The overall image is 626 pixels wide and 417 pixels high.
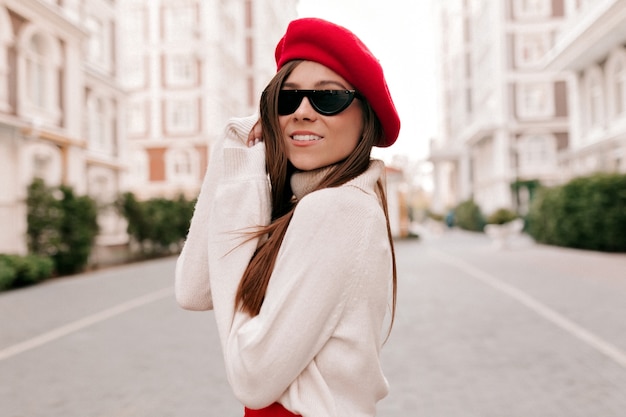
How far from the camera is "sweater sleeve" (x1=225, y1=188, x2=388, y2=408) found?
1.09 meters

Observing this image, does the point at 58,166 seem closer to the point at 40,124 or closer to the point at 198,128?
the point at 40,124

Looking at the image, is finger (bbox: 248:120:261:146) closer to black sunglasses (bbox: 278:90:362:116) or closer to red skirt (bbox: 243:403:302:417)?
black sunglasses (bbox: 278:90:362:116)

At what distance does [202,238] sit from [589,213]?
18500 millimetres

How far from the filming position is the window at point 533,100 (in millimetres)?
36844

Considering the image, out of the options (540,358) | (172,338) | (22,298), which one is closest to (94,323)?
(172,338)

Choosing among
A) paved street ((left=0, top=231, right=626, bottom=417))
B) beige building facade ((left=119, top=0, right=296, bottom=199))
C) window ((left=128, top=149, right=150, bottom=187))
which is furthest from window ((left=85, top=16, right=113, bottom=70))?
paved street ((left=0, top=231, right=626, bottom=417))

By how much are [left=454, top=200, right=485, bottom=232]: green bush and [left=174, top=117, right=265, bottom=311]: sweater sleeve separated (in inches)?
1495

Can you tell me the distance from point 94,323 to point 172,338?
59.9 inches

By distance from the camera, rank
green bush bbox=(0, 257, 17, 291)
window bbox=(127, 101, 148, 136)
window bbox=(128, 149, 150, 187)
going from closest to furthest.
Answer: green bush bbox=(0, 257, 17, 291) → window bbox=(127, 101, 148, 136) → window bbox=(128, 149, 150, 187)

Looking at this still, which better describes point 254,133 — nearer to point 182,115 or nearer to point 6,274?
point 6,274

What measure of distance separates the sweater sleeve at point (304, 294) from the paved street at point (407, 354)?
2808mm

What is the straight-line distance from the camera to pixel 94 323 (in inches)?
279

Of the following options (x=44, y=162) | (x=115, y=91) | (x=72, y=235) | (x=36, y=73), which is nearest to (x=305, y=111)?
(x=72, y=235)

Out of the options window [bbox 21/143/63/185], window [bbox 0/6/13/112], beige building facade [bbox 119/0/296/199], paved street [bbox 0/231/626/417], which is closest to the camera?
paved street [bbox 0/231/626/417]
